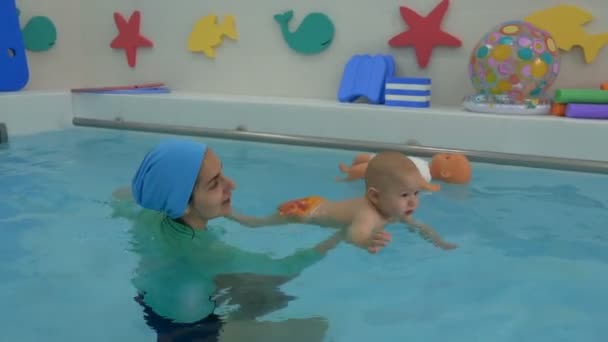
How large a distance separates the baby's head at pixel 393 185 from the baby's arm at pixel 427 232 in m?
0.19

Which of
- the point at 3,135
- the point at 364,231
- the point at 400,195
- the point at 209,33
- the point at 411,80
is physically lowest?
the point at 3,135

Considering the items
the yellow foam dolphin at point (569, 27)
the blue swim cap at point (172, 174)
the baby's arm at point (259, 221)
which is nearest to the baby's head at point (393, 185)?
the baby's arm at point (259, 221)

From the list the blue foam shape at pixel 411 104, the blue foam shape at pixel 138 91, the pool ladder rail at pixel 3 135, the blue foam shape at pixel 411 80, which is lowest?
the pool ladder rail at pixel 3 135

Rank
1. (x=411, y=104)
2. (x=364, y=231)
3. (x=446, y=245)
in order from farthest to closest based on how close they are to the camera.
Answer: (x=411, y=104), (x=446, y=245), (x=364, y=231)

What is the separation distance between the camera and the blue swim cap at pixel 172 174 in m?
1.54

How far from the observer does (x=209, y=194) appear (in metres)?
1.59

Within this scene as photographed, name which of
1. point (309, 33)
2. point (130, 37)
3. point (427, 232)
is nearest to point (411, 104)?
point (309, 33)

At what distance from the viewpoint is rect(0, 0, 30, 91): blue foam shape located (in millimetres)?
4367

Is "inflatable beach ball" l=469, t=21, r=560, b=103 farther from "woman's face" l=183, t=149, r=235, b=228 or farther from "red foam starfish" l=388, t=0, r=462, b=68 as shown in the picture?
"woman's face" l=183, t=149, r=235, b=228

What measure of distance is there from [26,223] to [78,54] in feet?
11.2

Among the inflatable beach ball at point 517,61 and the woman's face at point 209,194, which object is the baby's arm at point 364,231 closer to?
the woman's face at point 209,194

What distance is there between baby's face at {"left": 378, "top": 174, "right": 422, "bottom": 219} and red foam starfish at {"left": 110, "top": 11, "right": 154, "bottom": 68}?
3.63 meters

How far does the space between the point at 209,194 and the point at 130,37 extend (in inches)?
150

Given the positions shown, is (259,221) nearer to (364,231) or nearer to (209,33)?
(364,231)
